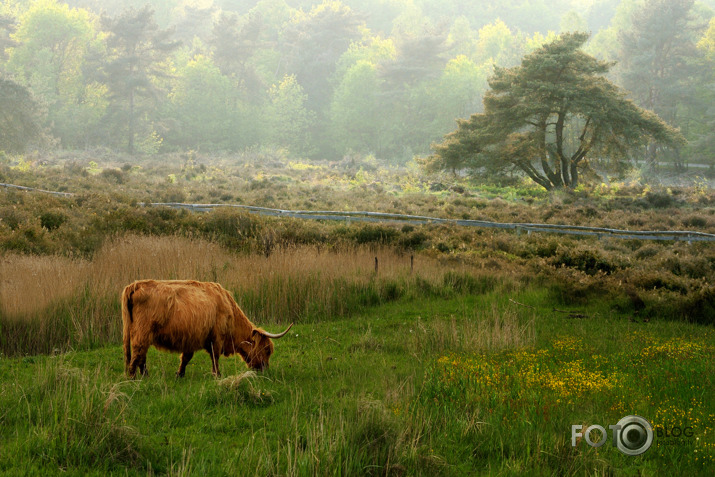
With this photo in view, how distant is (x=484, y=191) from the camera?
30516 mm

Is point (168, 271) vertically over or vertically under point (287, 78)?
under

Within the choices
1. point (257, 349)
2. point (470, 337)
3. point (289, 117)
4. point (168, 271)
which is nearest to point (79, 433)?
point (257, 349)

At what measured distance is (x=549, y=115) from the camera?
26719 millimetres

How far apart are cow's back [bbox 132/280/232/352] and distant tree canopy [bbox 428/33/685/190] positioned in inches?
877

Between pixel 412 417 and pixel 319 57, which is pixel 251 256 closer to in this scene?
pixel 412 417

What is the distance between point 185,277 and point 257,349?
3.58 metres

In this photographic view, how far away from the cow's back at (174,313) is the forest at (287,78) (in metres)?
41.3

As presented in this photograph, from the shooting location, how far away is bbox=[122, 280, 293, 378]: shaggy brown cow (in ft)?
15.4

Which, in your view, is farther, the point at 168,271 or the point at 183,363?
the point at 168,271

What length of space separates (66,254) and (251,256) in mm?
3430

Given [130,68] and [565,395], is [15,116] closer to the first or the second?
[130,68]

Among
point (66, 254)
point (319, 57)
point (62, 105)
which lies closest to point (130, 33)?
point (62, 105)

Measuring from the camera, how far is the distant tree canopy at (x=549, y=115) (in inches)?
957

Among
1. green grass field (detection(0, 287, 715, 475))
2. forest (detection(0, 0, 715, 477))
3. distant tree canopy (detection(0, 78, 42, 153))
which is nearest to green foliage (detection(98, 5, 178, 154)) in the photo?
distant tree canopy (detection(0, 78, 42, 153))
